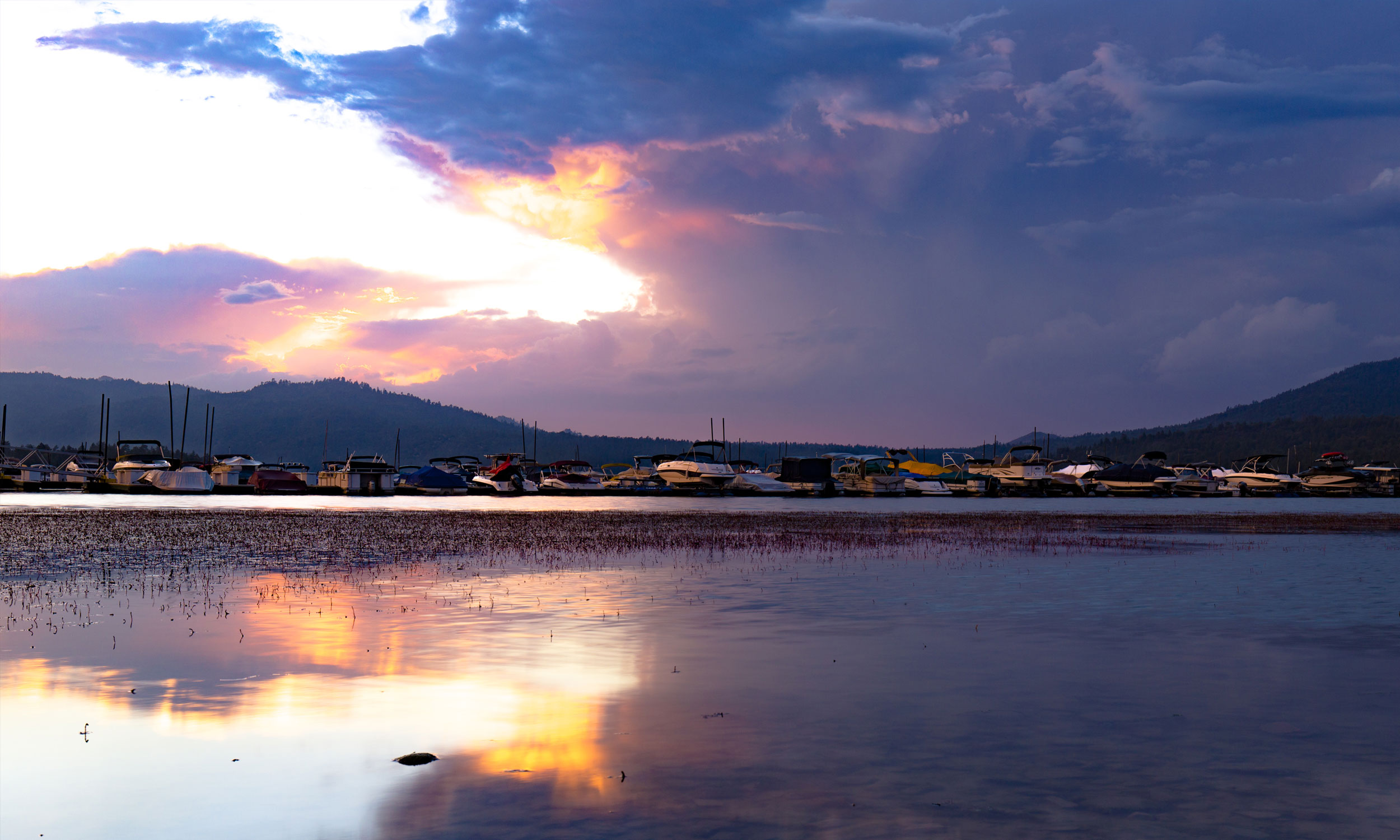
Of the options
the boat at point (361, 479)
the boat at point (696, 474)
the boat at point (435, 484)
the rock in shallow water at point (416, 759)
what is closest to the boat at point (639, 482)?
the boat at point (696, 474)

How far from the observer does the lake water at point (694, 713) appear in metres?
7.36

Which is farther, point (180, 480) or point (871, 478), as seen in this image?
point (871, 478)

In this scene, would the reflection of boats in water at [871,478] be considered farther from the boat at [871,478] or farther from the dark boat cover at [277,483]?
the dark boat cover at [277,483]

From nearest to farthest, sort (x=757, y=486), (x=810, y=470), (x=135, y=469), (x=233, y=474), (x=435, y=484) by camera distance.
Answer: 1. (x=135, y=469)
2. (x=435, y=484)
3. (x=757, y=486)
4. (x=233, y=474)
5. (x=810, y=470)

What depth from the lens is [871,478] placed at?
101 metres

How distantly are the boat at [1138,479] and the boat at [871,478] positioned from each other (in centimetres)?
2267

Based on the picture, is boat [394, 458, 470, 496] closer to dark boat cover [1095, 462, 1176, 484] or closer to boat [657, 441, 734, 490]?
boat [657, 441, 734, 490]

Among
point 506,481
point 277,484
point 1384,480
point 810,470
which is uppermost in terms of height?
point 810,470

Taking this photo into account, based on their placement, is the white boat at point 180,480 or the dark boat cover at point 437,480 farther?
the dark boat cover at point 437,480

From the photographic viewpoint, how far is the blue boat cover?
9925 centimetres

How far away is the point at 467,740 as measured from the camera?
30.4 feet

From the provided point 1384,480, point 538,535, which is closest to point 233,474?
point 538,535

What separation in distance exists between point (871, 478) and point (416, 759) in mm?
94310

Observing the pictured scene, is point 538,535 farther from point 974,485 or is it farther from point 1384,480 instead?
point 1384,480
